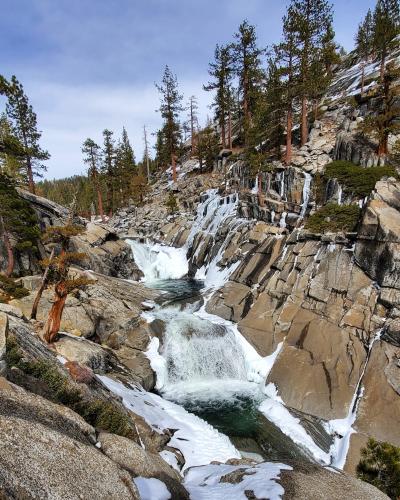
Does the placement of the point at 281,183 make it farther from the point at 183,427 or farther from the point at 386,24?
the point at 183,427

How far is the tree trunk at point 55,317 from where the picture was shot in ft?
49.5

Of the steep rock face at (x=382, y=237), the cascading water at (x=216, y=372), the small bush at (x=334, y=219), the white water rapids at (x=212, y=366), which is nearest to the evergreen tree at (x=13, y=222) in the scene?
the cascading water at (x=216, y=372)

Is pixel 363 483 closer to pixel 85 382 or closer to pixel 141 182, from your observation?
pixel 85 382

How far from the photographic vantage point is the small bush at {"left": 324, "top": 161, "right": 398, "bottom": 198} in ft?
73.2

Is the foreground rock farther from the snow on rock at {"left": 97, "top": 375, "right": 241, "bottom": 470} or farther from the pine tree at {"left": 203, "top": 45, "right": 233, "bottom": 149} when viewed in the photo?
the pine tree at {"left": 203, "top": 45, "right": 233, "bottom": 149}

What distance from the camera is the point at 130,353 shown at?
20.0 meters

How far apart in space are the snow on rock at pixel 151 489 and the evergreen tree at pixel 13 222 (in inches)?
816

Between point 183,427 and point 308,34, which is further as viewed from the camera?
point 308,34

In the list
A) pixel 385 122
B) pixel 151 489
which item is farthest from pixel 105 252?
pixel 151 489

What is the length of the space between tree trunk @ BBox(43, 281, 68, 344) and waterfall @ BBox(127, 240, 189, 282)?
20.4 m

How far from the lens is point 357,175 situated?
23.5 meters

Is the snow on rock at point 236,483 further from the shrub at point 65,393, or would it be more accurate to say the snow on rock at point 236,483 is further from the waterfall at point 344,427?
the waterfall at point 344,427

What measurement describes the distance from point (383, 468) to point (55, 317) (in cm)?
1429

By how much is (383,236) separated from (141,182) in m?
45.0
